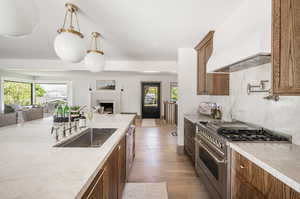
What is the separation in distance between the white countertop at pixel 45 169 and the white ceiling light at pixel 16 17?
763mm

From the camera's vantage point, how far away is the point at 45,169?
0.85 meters

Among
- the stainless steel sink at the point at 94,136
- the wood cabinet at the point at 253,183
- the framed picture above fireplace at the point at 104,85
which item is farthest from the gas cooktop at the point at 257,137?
the framed picture above fireplace at the point at 104,85

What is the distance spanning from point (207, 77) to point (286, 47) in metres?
1.86

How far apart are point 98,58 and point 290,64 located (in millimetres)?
2091

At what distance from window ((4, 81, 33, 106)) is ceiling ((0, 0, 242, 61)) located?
4258 mm

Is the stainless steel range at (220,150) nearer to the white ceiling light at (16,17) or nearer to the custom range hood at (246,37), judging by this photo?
the custom range hood at (246,37)

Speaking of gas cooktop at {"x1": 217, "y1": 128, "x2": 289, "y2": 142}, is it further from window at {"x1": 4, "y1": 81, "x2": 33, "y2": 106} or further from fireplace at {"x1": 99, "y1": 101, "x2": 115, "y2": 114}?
window at {"x1": 4, "y1": 81, "x2": 33, "y2": 106}

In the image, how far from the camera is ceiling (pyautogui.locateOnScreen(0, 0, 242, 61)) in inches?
76.2

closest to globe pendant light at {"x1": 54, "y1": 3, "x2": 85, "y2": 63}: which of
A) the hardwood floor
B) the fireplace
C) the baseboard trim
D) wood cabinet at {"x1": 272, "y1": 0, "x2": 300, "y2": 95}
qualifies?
wood cabinet at {"x1": 272, "y1": 0, "x2": 300, "y2": 95}

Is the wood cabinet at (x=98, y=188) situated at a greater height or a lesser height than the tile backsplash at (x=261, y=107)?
lesser

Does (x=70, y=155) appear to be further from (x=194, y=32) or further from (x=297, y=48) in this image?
(x=194, y=32)

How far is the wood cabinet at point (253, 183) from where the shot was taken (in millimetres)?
863

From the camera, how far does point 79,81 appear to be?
8883mm

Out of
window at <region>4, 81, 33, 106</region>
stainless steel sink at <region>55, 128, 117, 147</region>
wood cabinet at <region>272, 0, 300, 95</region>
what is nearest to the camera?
wood cabinet at <region>272, 0, 300, 95</region>
